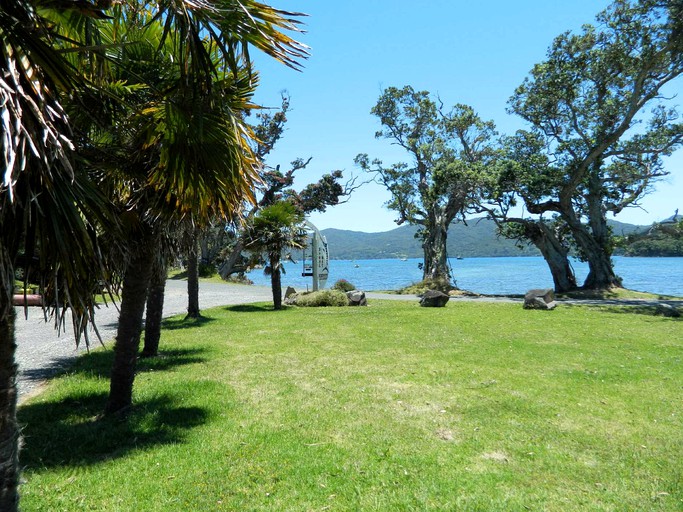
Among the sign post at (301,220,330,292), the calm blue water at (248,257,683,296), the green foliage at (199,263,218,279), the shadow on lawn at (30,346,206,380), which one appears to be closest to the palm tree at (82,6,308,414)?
the shadow on lawn at (30,346,206,380)

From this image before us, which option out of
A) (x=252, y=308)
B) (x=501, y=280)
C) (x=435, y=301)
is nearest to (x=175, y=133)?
(x=252, y=308)

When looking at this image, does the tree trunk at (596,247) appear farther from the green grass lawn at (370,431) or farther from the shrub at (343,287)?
the green grass lawn at (370,431)

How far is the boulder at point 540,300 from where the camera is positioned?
19.8 meters

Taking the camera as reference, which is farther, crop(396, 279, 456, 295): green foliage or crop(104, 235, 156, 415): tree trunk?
crop(396, 279, 456, 295): green foliage

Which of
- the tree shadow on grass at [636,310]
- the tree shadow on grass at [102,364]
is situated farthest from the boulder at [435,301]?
the tree shadow on grass at [102,364]

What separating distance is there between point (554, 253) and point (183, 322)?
74.3 ft

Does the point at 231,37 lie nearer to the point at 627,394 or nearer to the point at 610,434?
the point at 610,434

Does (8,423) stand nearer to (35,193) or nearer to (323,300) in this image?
(35,193)

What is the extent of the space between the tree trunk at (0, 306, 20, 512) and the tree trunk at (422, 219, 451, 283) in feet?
95.4

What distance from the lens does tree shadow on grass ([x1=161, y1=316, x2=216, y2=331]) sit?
1566 cm

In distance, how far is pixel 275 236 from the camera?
21219mm

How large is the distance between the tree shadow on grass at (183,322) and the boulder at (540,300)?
12.9m

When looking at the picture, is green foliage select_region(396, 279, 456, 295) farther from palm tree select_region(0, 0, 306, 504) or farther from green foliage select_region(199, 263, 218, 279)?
palm tree select_region(0, 0, 306, 504)

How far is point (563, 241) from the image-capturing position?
99.3 ft
